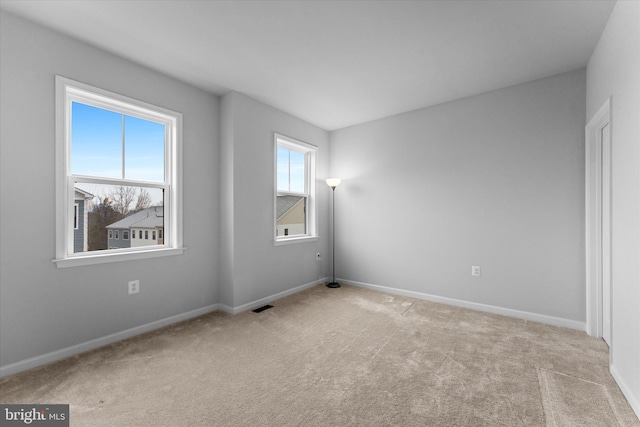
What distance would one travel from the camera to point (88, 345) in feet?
7.86

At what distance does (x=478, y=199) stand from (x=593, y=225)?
41.1 inches

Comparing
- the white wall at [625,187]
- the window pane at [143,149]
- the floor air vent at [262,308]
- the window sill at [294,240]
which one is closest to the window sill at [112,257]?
the window pane at [143,149]

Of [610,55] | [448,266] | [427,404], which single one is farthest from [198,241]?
[610,55]

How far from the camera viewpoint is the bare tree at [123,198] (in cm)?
269

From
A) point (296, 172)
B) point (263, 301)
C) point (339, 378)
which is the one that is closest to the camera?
point (339, 378)

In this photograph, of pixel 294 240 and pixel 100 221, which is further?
pixel 294 240

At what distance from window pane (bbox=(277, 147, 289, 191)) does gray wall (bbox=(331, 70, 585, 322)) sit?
99cm

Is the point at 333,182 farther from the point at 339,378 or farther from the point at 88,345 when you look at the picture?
the point at 88,345

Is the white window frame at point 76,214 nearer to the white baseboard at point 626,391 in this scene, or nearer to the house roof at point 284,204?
the house roof at point 284,204

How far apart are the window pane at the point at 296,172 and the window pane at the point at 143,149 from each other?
A: 1.80 m

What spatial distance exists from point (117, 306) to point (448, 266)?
365cm

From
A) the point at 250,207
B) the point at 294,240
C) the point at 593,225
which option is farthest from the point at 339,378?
the point at 593,225

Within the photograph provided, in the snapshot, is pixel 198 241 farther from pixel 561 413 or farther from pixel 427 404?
pixel 561 413

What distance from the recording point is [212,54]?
2584mm
